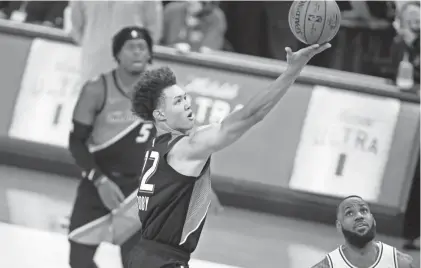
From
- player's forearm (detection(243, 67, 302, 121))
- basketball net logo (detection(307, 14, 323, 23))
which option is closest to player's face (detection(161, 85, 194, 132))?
player's forearm (detection(243, 67, 302, 121))

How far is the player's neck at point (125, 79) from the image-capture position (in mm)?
5887

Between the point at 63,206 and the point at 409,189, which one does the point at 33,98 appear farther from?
the point at 409,189

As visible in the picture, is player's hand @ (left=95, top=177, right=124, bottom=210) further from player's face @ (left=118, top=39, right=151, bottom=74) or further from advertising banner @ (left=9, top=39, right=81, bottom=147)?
advertising banner @ (left=9, top=39, right=81, bottom=147)

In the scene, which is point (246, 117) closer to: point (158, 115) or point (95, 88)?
point (158, 115)

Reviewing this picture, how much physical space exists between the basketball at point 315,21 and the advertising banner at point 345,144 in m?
4.17

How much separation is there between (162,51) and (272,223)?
1.85m

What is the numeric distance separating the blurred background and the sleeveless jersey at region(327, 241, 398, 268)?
2569mm

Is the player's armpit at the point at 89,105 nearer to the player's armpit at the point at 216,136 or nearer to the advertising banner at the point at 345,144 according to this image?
the player's armpit at the point at 216,136

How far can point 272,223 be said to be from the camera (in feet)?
27.6

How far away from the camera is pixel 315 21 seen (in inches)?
165

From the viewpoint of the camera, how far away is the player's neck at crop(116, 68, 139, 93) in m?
5.89

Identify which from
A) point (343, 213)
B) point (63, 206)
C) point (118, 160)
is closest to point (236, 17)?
point (63, 206)

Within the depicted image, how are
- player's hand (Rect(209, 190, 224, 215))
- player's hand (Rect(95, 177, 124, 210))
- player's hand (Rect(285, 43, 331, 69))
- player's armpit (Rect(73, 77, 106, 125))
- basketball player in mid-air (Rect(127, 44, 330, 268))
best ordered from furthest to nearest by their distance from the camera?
1. player's hand (Rect(209, 190, 224, 215))
2. player's armpit (Rect(73, 77, 106, 125))
3. player's hand (Rect(95, 177, 124, 210))
4. basketball player in mid-air (Rect(127, 44, 330, 268))
5. player's hand (Rect(285, 43, 331, 69))

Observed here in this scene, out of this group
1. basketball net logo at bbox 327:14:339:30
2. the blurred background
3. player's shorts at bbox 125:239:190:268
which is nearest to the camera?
player's shorts at bbox 125:239:190:268
